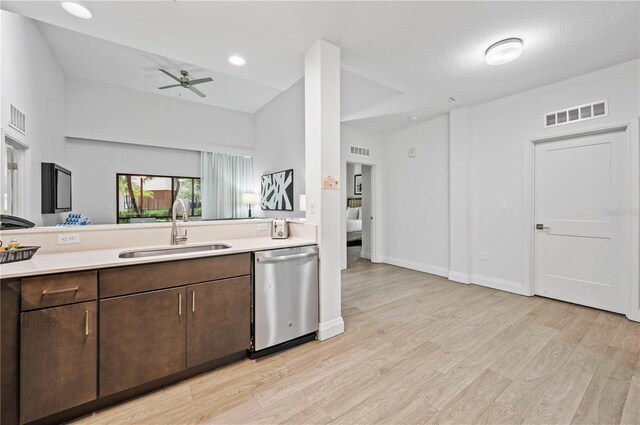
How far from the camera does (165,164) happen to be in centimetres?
565

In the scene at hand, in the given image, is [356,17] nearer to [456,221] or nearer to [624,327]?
[456,221]

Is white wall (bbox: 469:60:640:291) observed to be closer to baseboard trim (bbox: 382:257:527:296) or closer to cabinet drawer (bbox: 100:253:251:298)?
baseboard trim (bbox: 382:257:527:296)

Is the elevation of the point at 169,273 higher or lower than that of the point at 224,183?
lower

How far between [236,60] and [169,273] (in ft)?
7.75

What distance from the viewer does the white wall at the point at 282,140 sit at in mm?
4594

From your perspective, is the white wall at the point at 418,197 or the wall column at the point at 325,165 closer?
the wall column at the point at 325,165

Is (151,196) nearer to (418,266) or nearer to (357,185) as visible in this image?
(418,266)

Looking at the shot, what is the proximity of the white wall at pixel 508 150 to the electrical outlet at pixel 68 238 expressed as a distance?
4.73m

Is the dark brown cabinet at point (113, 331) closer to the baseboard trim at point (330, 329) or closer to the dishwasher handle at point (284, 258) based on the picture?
the dishwasher handle at point (284, 258)

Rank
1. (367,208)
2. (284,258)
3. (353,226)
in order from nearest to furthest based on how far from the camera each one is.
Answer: (284,258), (367,208), (353,226)

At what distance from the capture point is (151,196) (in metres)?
5.66

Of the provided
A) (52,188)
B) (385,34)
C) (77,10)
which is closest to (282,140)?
(385,34)

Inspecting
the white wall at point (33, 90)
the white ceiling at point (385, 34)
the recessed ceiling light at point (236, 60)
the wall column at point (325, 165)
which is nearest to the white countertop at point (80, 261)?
the wall column at point (325, 165)

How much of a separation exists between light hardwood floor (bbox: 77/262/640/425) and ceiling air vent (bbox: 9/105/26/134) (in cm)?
259
